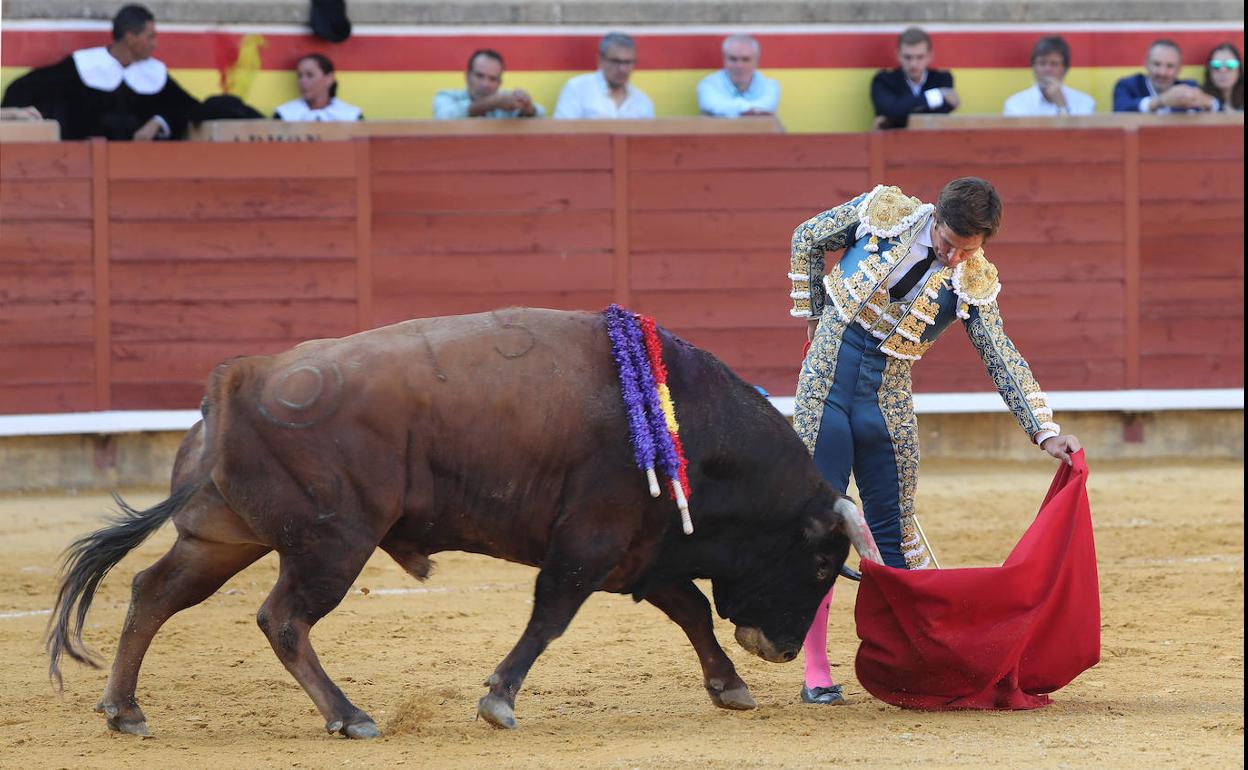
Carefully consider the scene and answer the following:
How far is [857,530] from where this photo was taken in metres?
3.88

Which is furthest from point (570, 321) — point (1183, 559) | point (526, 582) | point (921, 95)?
point (921, 95)

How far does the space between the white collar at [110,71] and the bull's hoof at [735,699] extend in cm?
504

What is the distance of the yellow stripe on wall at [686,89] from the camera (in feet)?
27.8

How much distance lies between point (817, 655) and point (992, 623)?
1.40 ft

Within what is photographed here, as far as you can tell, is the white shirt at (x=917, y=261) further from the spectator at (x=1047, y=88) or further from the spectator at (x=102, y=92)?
the spectator at (x=1047, y=88)

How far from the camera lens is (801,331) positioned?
8273mm

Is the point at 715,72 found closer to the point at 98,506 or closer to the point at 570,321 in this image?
the point at 98,506

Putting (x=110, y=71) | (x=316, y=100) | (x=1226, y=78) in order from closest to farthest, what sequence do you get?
(x=110, y=71), (x=316, y=100), (x=1226, y=78)

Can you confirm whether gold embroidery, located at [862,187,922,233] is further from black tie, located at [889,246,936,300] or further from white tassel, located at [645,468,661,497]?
white tassel, located at [645,468,661,497]

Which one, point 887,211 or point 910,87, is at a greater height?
point 910,87

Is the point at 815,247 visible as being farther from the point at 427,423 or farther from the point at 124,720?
the point at 124,720

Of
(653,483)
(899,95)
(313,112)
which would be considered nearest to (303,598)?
(653,483)

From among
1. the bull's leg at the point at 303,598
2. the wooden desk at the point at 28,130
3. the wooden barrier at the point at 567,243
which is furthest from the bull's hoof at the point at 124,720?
the wooden desk at the point at 28,130

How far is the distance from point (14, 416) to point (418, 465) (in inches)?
181
